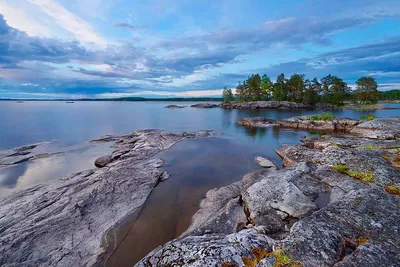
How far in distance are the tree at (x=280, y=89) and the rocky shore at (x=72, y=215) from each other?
4307 inches

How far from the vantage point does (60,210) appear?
416 inches

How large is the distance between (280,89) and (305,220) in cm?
11498

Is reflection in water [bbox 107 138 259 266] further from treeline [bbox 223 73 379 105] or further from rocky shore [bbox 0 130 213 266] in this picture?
treeline [bbox 223 73 379 105]

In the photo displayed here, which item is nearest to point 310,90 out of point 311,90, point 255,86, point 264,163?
point 311,90

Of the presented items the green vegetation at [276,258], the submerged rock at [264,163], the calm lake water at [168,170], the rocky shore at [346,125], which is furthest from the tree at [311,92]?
the green vegetation at [276,258]

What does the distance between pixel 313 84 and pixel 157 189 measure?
113202mm

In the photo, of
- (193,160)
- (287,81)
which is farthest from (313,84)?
(193,160)

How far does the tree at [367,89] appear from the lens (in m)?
90.1

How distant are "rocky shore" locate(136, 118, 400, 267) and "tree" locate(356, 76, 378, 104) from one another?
98531mm

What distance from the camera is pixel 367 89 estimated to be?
92562 millimetres

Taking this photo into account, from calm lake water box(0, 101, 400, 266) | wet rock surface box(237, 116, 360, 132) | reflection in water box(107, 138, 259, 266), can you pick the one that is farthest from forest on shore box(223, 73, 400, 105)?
reflection in water box(107, 138, 259, 266)

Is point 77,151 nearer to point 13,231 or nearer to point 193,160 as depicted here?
point 193,160

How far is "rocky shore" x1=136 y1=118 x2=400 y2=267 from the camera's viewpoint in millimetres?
5953

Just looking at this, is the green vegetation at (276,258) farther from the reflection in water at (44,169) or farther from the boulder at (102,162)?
the boulder at (102,162)
